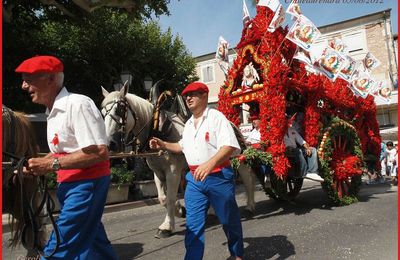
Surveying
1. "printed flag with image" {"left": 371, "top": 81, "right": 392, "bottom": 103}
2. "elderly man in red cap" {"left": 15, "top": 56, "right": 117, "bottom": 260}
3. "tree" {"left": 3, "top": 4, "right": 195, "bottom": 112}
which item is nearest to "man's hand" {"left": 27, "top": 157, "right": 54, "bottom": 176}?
"elderly man in red cap" {"left": 15, "top": 56, "right": 117, "bottom": 260}

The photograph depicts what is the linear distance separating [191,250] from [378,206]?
5.04 meters

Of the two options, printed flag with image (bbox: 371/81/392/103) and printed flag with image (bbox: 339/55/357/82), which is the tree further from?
printed flag with image (bbox: 371/81/392/103)

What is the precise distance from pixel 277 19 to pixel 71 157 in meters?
5.07

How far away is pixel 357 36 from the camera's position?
26516 millimetres

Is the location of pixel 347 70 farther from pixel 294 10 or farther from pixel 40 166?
pixel 40 166

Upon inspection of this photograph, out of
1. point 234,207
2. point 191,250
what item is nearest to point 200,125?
point 234,207

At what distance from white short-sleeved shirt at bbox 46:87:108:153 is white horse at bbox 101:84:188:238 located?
7.68 feet

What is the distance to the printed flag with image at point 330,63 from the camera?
7090mm

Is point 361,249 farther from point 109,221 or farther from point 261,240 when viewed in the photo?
point 109,221

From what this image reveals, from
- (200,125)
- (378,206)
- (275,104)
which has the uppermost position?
(275,104)

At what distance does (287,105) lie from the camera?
23.9 ft

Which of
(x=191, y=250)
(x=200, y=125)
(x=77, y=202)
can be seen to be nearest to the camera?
(x=77, y=202)

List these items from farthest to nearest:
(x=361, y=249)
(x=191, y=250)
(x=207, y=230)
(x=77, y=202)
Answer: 1. (x=207, y=230)
2. (x=361, y=249)
3. (x=191, y=250)
4. (x=77, y=202)

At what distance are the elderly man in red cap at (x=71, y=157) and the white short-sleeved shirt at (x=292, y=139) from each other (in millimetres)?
4785
